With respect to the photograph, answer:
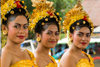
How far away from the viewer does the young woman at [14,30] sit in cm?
213

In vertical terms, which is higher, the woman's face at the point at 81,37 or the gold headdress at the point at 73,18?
the gold headdress at the point at 73,18

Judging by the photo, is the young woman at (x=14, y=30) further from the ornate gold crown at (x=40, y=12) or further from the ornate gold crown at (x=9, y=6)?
the ornate gold crown at (x=40, y=12)

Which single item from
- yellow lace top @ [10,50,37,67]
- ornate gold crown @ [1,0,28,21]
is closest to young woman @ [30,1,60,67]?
yellow lace top @ [10,50,37,67]

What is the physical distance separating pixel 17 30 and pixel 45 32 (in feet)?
1.75

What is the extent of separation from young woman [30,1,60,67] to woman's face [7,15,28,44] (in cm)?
43

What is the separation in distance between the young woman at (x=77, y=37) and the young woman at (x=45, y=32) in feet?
1.12

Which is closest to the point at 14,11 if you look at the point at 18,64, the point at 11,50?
the point at 11,50

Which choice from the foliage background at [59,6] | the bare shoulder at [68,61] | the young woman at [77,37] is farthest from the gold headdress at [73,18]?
the foliage background at [59,6]

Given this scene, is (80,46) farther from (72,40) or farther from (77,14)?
(77,14)

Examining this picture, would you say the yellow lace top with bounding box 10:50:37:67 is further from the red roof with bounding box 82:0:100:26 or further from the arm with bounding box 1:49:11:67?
the red roof with bounding box 82:0:100:26

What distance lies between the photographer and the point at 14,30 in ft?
7.00

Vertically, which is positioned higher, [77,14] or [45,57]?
[77,14]

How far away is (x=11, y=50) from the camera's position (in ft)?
7.13

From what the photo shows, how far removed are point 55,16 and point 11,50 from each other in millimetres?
891
